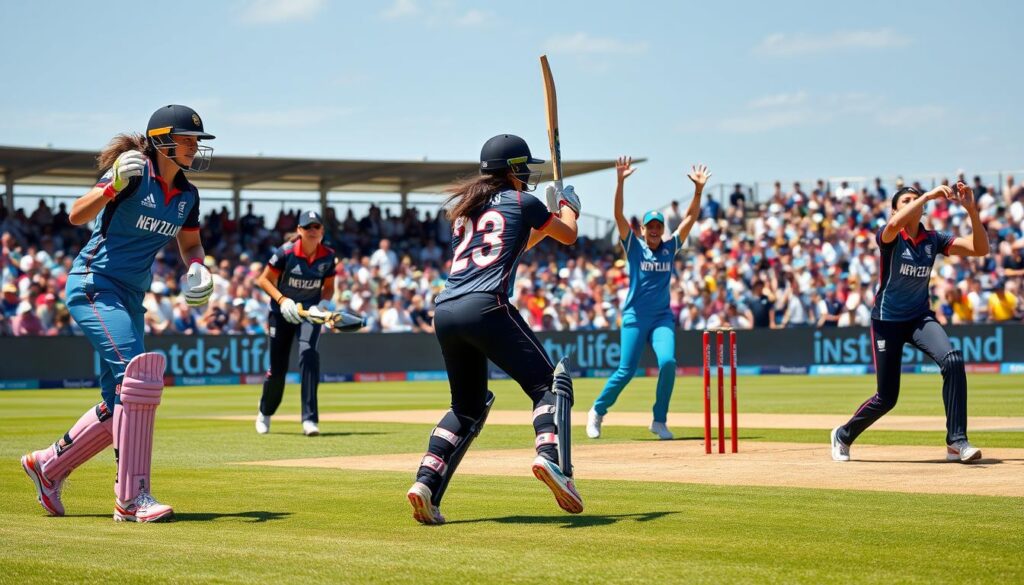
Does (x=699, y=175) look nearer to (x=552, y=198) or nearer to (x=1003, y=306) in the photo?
(x=552, y=198)

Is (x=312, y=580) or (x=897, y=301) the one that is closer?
(x=312, y=580)

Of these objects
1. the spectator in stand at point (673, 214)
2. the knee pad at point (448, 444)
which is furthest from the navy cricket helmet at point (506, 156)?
the spectator in stand at point (673, 214)

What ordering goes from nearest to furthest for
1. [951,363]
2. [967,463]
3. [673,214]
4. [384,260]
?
[967,463] → [951,363] → [384,260] → [673,214]

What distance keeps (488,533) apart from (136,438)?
7.29 feet

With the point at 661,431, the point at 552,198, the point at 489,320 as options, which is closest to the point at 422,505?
the point at 489,320

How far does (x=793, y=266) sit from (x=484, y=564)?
33.6 m

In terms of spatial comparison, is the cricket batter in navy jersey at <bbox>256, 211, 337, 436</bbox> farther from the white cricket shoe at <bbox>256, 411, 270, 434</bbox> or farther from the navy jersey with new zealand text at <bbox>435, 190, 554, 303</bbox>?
the navy jersey with new zealand text at <bbox>435, 190, 554, 303</bbox>

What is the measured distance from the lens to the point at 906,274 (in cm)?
1095

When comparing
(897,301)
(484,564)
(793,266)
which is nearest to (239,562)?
(484,564)

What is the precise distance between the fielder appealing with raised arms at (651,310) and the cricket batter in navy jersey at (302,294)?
10.5 ft

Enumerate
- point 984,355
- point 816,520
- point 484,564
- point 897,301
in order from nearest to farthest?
1. point 484,564
2. point 816,520
3. point 897,301
4. point 984,355

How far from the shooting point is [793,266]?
3853 cm

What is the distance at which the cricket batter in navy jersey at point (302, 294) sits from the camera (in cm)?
1484

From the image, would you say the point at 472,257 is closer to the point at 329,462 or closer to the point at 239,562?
the point at 239,562
